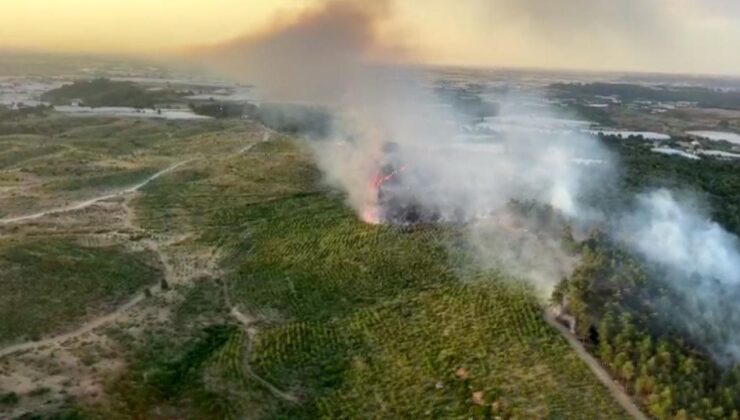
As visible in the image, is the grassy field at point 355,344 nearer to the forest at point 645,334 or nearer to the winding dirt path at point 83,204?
the forest at point 645,334

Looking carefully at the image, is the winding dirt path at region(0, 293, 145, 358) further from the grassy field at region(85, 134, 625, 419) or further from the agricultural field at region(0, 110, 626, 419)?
the grassy field at region(85, 134, 625, 419)

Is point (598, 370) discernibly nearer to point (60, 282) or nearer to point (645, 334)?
point (645, 334)

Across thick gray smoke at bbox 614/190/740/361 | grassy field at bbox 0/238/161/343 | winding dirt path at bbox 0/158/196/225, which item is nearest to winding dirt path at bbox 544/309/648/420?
thick gray smoke at bbox 614/190/740/361

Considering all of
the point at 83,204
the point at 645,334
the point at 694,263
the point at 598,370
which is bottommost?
the point at 598,370

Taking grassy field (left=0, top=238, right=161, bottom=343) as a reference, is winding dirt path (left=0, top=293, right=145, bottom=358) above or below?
below

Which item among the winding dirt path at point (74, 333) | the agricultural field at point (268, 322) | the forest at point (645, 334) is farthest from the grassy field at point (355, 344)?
the winding dirt path at point (74, 333)

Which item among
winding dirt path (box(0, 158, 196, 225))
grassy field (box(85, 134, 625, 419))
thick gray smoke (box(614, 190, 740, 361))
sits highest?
thick gray smoke (box(614, 190, 740, 361))

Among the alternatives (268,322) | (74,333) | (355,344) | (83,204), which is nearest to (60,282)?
(74,333)

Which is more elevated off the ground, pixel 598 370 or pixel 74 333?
pixel 598 370
